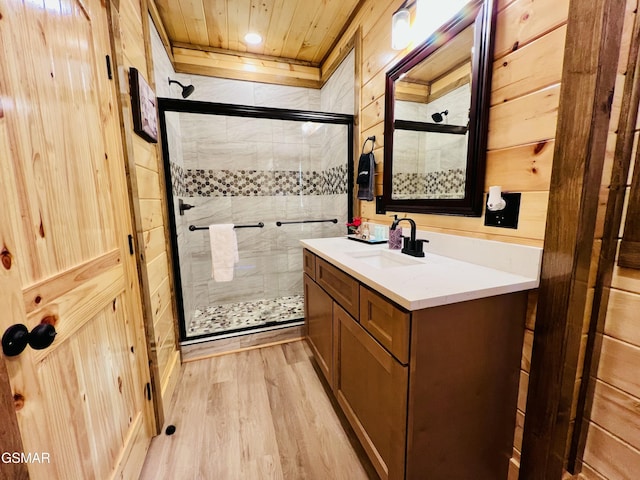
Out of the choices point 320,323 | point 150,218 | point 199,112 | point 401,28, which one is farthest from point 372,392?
point 199,112

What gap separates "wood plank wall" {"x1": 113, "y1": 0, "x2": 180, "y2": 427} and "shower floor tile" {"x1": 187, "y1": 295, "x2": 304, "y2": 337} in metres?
0.42

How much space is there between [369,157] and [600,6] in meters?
1.25

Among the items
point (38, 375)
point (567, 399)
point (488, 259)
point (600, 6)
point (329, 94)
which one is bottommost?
point (567, 399)

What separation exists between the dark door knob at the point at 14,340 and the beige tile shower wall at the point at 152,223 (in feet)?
2.42

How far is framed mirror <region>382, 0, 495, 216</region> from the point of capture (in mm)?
1118

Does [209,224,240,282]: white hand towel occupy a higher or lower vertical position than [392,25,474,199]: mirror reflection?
lower

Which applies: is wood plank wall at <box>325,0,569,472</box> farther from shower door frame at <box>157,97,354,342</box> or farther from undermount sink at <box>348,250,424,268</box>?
shower door frame at <box>157,97,354,342</box>

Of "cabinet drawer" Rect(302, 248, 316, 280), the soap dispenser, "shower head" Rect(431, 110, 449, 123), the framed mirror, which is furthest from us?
"cabinet drawer" Rect(302, 248, 316, 280)

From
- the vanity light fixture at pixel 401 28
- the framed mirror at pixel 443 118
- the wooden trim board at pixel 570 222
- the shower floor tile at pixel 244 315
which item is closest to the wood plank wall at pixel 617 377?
the wooden trim board at pixel 570 222

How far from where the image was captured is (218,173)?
2.74m

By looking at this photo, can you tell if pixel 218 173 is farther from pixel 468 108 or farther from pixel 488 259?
pixel 488 259

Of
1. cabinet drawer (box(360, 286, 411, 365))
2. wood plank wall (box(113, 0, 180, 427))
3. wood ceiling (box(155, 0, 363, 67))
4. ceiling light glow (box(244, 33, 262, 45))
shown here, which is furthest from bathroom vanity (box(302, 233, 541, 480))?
ceiling light glow (box(244, 33, 262, 45))

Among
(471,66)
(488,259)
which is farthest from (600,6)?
(488,259)

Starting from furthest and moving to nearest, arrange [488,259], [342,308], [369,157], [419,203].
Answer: [369,157] < [419,203] < [342,308] < [488,259]
